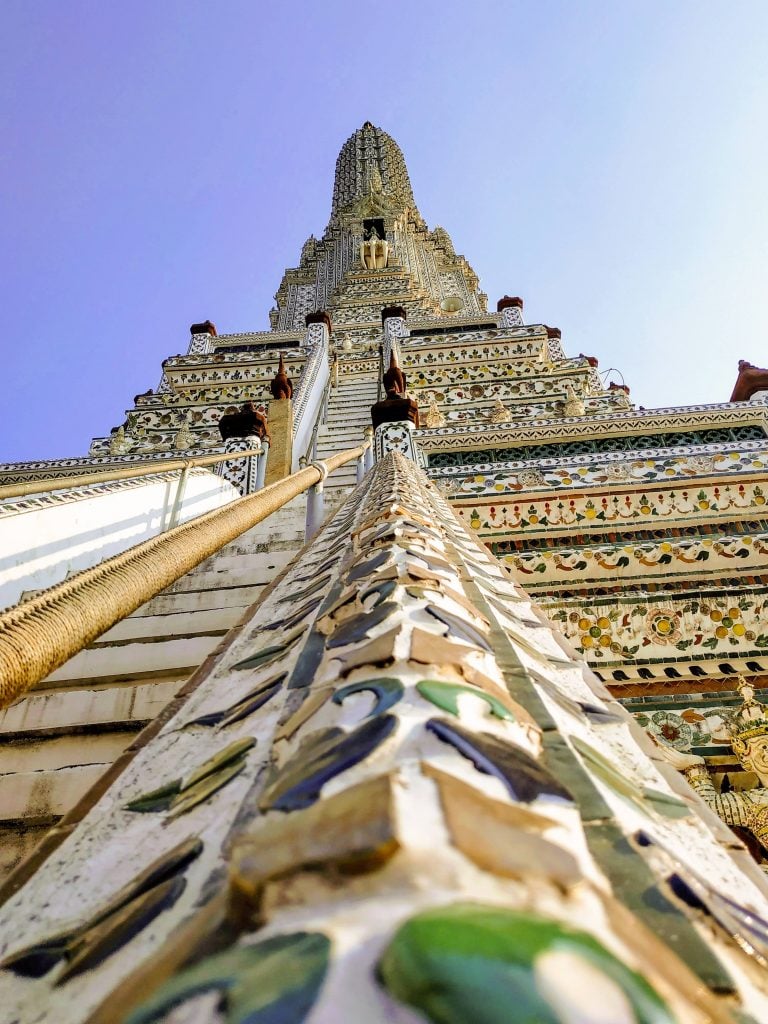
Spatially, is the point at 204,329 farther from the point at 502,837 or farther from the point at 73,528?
the point at 502,837

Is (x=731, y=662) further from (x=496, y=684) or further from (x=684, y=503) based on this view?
(x=496, y=684)

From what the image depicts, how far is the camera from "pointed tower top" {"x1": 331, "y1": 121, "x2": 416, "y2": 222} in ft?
64.3

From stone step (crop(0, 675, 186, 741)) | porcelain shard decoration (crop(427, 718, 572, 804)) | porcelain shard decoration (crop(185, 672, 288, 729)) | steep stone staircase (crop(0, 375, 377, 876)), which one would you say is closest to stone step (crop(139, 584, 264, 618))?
steep stone staircase (crop(0, 375, 377, 876))

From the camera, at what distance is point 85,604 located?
3.54 ft

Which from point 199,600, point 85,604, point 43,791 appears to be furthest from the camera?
point 199,600

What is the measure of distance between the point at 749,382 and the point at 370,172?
19.1 m

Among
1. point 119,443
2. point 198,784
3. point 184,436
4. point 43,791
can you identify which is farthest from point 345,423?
point 198,784

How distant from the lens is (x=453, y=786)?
0.39 m

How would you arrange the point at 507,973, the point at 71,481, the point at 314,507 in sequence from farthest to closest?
the point at 314,507 < the point at 71,481 < the point at 507,973

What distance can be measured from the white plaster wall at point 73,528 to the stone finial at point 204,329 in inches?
334

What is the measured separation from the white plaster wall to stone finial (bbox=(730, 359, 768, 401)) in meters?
3.87

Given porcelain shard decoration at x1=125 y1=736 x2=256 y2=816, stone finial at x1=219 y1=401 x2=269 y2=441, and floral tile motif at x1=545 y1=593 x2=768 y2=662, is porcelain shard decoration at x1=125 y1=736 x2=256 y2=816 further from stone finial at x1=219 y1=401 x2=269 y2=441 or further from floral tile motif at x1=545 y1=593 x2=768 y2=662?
stone finial at x1=219 y1=401 x2=269 y2=441

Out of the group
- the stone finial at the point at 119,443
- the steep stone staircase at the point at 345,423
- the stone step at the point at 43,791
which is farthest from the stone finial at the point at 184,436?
the stone step at the point at 43,791

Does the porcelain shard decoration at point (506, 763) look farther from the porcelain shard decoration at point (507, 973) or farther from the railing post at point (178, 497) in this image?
the railing post at point (178, 497)
